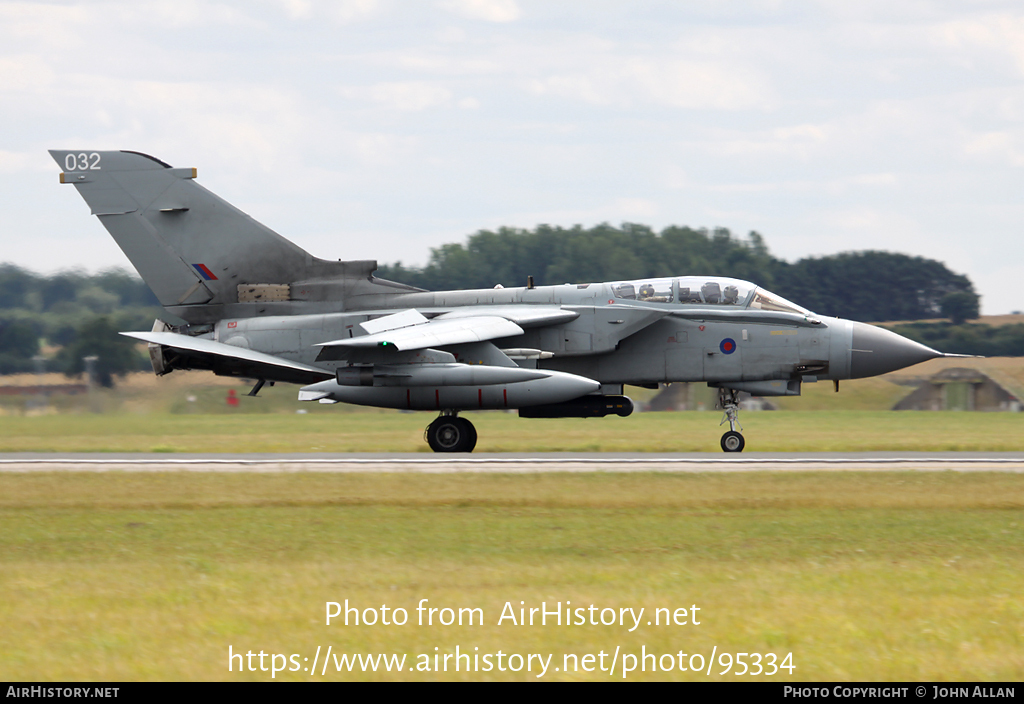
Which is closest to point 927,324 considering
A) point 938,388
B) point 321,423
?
point 938,388

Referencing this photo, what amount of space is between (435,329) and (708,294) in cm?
491

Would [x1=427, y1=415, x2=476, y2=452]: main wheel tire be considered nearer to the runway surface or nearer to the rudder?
the runway surface

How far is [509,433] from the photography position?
85.9 ft

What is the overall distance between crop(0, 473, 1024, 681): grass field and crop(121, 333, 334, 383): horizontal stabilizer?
19.4 feet

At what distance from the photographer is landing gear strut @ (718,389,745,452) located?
62.6 ft

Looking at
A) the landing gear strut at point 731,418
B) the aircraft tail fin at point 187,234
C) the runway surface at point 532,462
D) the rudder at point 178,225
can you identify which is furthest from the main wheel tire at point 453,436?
the landing gear strut at point 731,418

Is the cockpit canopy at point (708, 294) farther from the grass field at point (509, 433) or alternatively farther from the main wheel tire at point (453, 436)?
the main wheel tire at point (453, 436)

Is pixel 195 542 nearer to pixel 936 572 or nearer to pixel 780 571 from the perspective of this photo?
pixel 780 571

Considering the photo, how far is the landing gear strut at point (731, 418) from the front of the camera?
19.1 m

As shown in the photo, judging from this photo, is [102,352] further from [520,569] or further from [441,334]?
[520,569]

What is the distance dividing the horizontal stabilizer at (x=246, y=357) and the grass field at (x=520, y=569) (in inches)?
233

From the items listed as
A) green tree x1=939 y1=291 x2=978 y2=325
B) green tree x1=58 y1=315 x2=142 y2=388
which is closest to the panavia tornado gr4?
green tree x1=58 y1=315 x2=142 y2=388

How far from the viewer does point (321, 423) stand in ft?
99.1

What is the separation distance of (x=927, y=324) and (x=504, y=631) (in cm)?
4511
